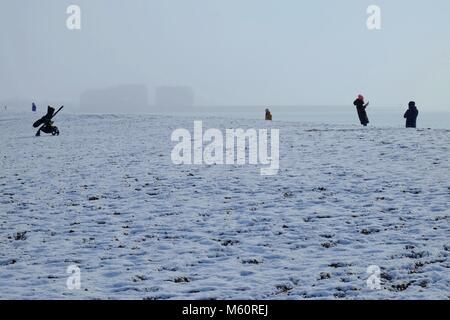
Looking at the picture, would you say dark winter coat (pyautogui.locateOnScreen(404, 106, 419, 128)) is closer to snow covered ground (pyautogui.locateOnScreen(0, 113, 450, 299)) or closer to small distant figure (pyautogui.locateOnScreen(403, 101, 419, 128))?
small distant figure (pyautogui.locateOnScreen(403, 101, 419, 128))

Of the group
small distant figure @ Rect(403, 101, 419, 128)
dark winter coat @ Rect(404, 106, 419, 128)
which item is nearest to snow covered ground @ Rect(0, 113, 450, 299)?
small distant figure @ Rect(403, 101, 419, 128)

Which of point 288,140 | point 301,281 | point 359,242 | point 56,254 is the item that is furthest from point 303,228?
point 288,140

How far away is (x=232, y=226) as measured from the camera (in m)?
11.5

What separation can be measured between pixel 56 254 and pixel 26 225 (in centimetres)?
247

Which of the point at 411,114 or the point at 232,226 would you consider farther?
the point at 411,114

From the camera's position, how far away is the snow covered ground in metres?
8.42

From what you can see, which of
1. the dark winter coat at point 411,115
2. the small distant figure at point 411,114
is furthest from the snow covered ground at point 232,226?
the dark winter coat at point 411,115

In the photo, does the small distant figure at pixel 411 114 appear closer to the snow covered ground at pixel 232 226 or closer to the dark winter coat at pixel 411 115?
the dark winter coat at pixel 411 115

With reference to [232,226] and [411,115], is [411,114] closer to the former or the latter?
[411,115]

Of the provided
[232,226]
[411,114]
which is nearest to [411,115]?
[411,114]

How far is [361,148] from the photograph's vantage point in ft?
68.5

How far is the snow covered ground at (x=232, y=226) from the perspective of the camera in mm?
8422

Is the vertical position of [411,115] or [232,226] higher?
[411,115]

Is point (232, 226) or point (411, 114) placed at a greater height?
point (411, 114)
